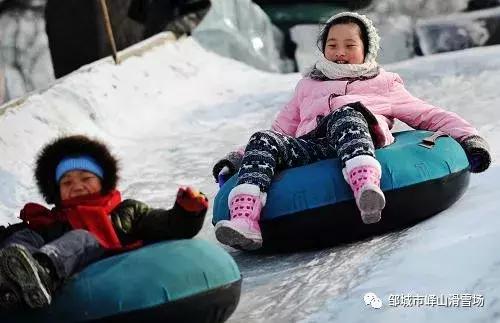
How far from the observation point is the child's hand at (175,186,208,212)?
8.20ft

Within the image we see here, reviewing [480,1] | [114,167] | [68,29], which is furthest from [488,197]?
[480,1]

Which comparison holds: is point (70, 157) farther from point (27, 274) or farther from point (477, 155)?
point (477, 155)

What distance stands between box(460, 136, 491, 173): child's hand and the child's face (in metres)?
1.47

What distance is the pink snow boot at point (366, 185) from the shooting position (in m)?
2.99

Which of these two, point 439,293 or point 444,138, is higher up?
point 444,138

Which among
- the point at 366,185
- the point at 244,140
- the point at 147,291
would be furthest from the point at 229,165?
the point at 244,140

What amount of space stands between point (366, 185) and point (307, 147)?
18.1 inches

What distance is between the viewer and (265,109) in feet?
23.1

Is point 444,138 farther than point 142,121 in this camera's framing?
No

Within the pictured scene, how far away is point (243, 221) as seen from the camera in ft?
10.2

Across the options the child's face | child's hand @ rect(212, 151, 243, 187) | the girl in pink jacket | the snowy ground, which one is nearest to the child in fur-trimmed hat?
the child's face

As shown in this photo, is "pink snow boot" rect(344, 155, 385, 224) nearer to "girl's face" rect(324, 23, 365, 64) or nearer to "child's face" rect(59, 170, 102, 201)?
"girl's face" rect(324, 23, 365, 64)

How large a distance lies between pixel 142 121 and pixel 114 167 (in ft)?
13.4

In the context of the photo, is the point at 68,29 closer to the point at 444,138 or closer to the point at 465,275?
the point at 444,138
